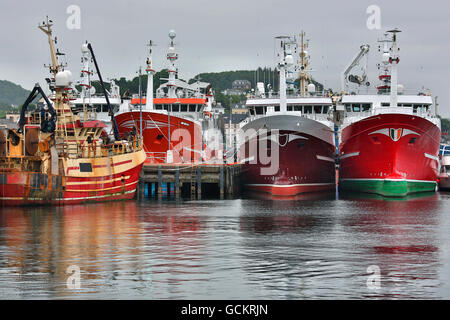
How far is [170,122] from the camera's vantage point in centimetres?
5622

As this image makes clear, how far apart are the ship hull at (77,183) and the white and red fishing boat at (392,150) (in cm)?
1553

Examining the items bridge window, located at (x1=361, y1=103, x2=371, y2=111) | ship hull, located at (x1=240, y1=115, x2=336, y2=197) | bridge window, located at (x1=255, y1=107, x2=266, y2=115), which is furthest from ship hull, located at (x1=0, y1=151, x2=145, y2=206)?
bridge window, located at (x1=361, y1=103, x2=371, y2=111)

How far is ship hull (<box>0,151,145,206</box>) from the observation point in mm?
38625

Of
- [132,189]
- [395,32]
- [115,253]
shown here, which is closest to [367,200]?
[395,32]

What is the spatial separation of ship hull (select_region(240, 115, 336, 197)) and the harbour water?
27.9 ft

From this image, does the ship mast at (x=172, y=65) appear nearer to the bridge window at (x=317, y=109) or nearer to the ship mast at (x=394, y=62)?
the bridge window at (x=317, y=109)

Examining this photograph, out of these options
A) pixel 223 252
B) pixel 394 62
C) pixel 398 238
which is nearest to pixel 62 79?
pixel 223 252

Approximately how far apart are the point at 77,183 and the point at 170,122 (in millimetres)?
15995

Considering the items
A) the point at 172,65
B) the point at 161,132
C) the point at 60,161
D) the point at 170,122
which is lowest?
the point at 60,161

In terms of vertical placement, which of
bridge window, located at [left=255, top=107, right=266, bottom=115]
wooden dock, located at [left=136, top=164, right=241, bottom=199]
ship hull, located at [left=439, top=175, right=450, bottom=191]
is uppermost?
bridge window, located at [left=255, top=107, right=266, bottom=115]

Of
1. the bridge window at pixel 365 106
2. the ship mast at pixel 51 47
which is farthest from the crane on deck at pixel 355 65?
the ship mast at pixel 51 47

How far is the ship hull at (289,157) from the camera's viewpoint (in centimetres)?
4816

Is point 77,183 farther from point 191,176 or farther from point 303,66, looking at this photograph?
point 303,66

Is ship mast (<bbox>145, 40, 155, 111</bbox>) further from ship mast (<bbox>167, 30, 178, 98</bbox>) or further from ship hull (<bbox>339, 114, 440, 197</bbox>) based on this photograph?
ship hull (<bbox>339, 114, 440, 197</bbox>)
